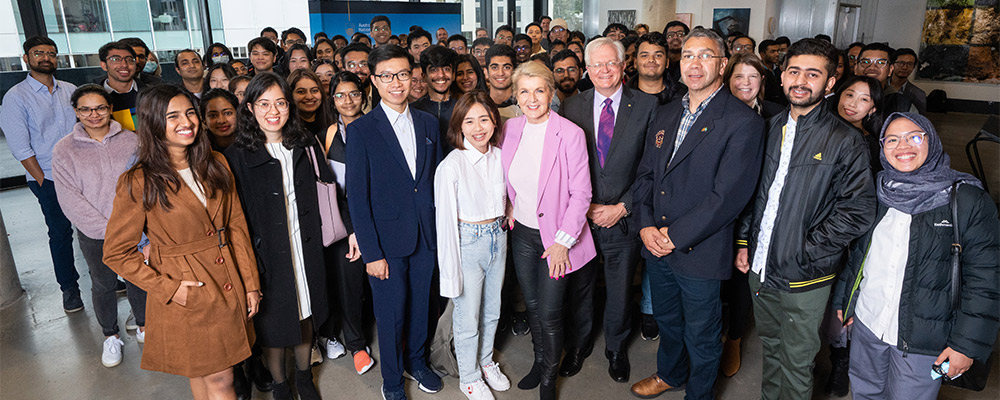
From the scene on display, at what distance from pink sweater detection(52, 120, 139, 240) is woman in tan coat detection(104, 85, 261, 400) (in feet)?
3.36

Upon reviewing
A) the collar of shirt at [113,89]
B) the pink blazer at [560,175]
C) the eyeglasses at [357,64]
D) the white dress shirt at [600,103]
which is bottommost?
the pink blazer at [560,175]

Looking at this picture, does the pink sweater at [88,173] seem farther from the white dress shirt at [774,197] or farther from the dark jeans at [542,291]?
the white dress shirt at [774,197]

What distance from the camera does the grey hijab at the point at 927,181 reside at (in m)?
2.13

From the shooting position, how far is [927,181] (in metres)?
2.15

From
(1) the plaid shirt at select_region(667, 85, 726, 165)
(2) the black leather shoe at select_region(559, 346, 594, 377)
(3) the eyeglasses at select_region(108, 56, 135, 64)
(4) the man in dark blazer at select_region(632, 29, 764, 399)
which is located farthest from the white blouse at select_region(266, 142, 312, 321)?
(3) the eyeglasses at select_region(108, 56, 135, 64)

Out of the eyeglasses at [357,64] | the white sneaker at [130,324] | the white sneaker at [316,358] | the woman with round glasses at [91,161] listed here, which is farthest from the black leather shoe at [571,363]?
the white sneaker at [130,324]

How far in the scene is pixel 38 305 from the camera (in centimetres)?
447

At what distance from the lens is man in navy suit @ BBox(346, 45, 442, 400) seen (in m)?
2.77

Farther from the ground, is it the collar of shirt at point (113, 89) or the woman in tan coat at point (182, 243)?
the collar of shirt at point (113, 89)

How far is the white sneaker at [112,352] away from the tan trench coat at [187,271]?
1544 mm

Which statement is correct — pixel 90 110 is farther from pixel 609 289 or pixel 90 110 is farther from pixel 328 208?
pixel 609 289

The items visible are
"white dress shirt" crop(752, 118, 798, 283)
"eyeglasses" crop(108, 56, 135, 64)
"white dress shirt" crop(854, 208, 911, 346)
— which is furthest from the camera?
"eyeglasses" crop(108, 56, 135, 64)

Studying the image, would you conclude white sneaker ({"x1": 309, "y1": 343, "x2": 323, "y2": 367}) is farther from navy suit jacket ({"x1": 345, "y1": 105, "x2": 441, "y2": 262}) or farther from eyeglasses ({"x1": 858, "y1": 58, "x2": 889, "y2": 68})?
eyeglasses ({"x1": 858, "y1": 58, "x2": 889, "y2": 68})

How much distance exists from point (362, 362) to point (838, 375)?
9.03 feet
